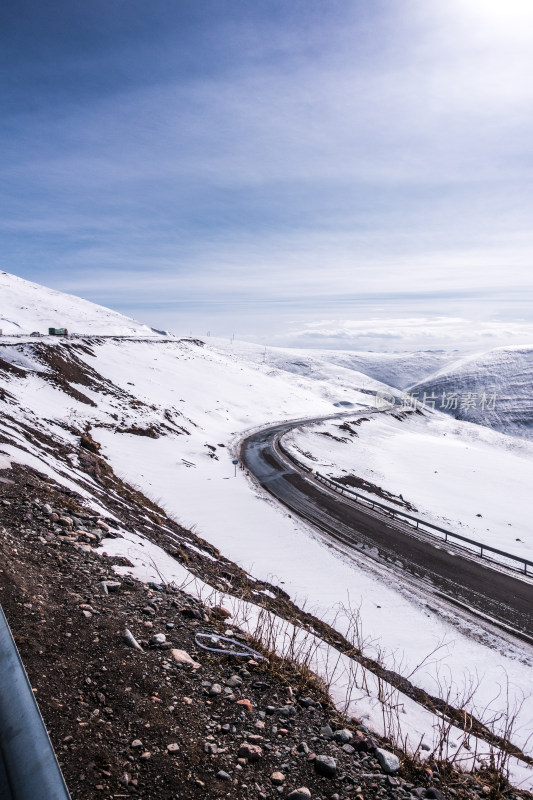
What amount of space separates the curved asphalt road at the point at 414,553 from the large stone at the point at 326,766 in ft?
54.5

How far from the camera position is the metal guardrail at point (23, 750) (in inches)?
64.9

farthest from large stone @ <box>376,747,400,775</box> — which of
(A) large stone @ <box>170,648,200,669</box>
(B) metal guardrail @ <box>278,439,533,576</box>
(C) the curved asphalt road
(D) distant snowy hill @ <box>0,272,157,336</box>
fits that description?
(D) distant snowy hill @ <box>0,272,157,336</box>

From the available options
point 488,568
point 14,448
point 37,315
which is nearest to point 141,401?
point 14,448

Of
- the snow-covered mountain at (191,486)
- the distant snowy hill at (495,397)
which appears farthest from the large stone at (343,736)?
the distant snowy hill at (495,397)

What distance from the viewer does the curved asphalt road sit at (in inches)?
707

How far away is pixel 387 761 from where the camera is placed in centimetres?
362

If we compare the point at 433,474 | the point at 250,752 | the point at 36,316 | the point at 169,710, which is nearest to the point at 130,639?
the point at 169,710

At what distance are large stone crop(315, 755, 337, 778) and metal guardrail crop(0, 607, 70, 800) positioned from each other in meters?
2.57

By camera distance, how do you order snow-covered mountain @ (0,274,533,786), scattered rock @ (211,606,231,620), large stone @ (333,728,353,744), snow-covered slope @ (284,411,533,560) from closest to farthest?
large stone @ (333,728,353,744)
scattered rock @ (211,606,231,620)
snow-covered mountain @ (0,274,533,786)
snow-covered slope @ (284,411,533,560)

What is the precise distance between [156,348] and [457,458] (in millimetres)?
58146

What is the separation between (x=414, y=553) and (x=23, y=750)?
23.8 m

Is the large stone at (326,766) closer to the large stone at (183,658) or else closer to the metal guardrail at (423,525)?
the large stone at (183,658)

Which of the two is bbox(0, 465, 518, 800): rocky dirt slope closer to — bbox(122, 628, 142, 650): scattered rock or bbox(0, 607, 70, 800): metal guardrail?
bbox(122, 628, 142, 650): scattered rock

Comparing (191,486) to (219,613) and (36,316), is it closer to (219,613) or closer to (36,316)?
(219,613)
